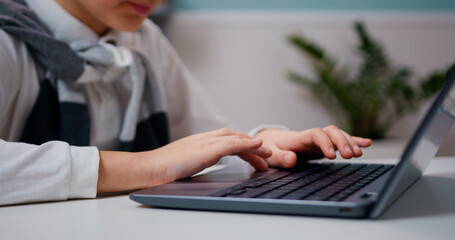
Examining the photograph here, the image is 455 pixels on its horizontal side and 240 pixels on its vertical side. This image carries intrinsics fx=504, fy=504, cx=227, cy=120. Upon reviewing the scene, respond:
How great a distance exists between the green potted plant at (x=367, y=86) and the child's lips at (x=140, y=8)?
1.73 meters

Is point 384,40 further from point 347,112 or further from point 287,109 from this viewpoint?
point 287,109

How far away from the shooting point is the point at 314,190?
52cm

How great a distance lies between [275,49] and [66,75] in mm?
1992

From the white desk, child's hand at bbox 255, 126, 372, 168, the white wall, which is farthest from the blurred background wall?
the white desk

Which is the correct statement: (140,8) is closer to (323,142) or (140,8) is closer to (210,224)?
(323,142)

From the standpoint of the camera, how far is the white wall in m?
2.82

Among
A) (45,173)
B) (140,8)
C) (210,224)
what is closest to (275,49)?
(140,8)

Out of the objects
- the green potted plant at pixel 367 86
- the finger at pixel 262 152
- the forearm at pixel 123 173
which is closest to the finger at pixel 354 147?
the finger at pixel 262 152

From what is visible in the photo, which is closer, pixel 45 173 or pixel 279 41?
pixel 45 173

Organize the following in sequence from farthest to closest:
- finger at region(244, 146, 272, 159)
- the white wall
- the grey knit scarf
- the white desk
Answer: the white wall → the grey knit scarf → finger at region(244, 146, 272, 159) → the white desk

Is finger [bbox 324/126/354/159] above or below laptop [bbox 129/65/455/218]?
above

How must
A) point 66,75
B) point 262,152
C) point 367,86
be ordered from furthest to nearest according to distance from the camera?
point 367,86
point 66,75
point 262,152

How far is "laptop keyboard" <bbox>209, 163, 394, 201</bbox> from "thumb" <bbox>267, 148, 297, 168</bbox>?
0.06 feet

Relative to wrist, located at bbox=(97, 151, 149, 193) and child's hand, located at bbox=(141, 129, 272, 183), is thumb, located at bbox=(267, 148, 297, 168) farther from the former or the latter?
wrist, located at bbox=(97, 151, 149, 193)
